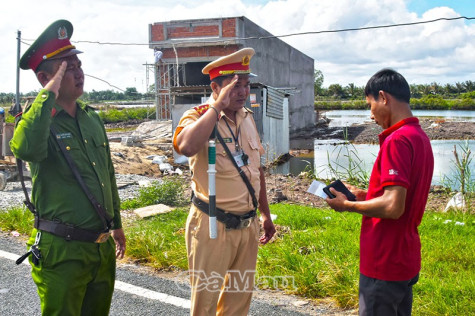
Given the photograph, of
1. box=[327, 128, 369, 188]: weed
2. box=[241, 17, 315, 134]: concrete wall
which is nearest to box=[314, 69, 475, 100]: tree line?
box=[241, 17, 315, 134]: concrete wall

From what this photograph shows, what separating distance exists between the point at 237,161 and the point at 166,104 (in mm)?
22274

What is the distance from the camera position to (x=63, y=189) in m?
2.64

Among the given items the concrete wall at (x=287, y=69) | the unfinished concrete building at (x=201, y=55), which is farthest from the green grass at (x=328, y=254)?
the concrete wall at (x=287, y=69)

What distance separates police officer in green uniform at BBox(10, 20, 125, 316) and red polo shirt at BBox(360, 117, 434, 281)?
1583mm

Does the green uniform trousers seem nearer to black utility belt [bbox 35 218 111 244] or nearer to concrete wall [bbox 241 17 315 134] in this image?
black utility belt [bbox 35 218 111 244]

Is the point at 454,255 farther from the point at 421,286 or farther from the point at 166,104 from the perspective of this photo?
the point at 166,104

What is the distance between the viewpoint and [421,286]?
405 centimetres

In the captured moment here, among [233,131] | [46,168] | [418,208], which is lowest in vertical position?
[418,208]

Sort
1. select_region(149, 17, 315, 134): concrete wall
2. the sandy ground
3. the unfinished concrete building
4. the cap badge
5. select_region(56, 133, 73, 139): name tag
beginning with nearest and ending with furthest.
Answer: select_region(56, 133, 73, 139): name tag, the cap badge, the sandy ground, the unfinished concrete building, select_region(149, 17, 315, 134): concrete wall

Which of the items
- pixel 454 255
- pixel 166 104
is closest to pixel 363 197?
pixel 454 255

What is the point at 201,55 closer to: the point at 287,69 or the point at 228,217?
the point at 287,69

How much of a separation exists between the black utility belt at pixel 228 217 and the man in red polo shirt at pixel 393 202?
70 centimetres

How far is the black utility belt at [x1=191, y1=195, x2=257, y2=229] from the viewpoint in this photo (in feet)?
9.73

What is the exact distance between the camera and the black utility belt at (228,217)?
297 centimetres
